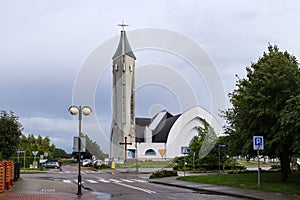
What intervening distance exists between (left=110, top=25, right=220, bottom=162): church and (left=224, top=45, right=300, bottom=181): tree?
4535cm

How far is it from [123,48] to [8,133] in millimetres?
50744

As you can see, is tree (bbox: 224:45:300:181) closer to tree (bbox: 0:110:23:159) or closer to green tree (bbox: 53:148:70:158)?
tree (bbox: 0:110:23:159)

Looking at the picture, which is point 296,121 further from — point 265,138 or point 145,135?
point 145,135

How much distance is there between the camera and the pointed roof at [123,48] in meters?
79.2

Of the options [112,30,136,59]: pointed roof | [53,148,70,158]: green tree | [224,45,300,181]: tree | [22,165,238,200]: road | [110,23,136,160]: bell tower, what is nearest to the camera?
[22,165,238,200]: road

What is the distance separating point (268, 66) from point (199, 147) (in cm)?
2659

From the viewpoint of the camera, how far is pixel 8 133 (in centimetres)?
3019

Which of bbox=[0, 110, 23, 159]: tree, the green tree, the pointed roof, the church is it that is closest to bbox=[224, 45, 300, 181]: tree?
bbox=[0, 110, 23, 159]: tree

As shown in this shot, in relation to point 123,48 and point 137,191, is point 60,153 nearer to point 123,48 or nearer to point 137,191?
point 123,48

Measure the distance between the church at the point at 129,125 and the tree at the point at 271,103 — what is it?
149ft

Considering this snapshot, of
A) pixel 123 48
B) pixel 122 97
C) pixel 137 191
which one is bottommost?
pixel 137 191

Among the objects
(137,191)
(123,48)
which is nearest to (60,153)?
(123,48)

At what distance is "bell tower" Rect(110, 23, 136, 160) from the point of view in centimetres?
7712

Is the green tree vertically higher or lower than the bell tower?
lower
